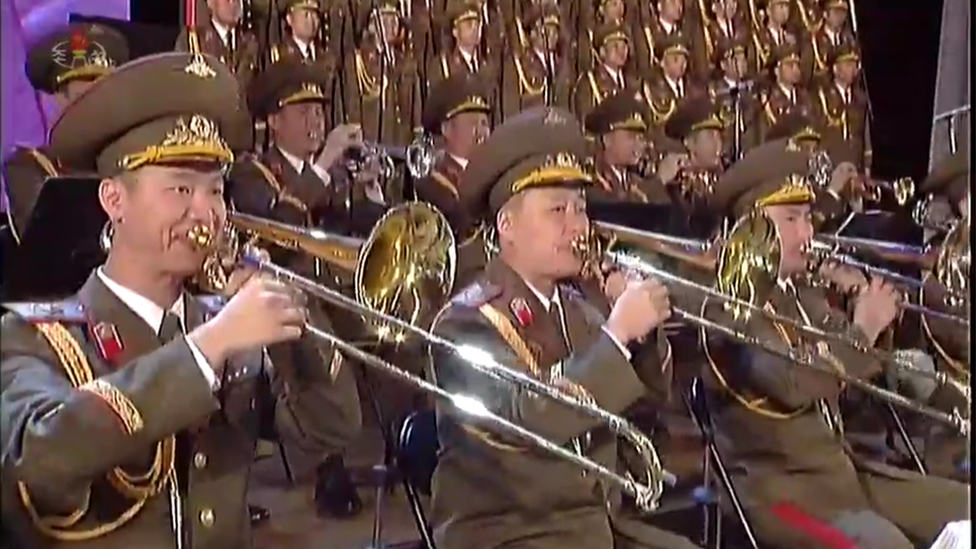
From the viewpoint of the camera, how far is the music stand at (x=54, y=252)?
271cm

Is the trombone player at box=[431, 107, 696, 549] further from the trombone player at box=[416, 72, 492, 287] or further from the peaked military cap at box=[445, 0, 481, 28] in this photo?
the peaked military cap at box=[445, 0, 481, 28]

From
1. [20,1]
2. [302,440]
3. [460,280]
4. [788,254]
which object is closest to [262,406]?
[302,440]

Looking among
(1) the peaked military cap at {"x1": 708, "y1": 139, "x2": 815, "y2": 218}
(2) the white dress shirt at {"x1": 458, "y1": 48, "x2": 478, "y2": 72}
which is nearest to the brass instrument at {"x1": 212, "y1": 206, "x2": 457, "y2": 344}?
(1) the peaked military cap at {"x1": 708, "y1": 139, "x2": 815, "y2": 218}

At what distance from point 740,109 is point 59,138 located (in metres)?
5.59

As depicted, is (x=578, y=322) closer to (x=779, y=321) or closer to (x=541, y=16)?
(x=779, y=321)

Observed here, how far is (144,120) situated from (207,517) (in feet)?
2.20

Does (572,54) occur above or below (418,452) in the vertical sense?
above

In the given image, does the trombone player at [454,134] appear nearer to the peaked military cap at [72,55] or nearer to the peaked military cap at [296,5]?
the peaked military cap at [296,5]

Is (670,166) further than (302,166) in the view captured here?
Yes

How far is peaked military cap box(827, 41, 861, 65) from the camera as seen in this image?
25.7 ft

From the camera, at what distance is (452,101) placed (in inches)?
205

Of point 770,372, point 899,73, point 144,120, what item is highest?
point 144,120

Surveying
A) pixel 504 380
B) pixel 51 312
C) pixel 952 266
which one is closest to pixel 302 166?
pixel 504 380

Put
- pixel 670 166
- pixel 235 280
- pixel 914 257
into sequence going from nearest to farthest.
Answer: pixel 235 280 < pixel 914 257 < pixel 670 166
